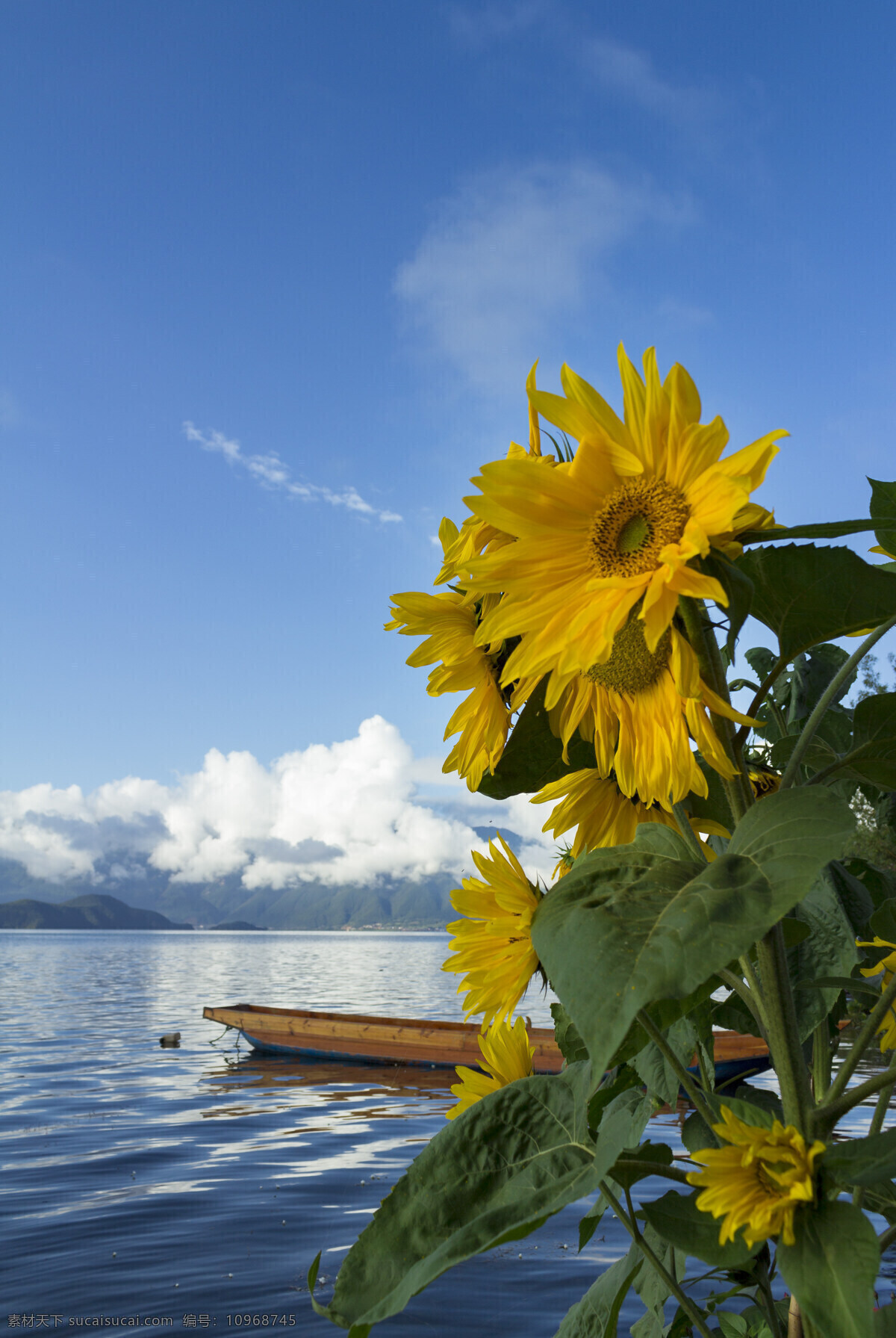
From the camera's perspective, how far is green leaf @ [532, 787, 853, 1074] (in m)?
0.51

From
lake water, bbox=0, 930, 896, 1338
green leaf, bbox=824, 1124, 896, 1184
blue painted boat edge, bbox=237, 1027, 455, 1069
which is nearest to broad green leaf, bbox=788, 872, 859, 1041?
green leaf, bbox=824, 1124, 896, 1184

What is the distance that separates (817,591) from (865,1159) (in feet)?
1.37

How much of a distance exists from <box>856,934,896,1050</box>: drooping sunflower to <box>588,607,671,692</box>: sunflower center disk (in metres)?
0.47

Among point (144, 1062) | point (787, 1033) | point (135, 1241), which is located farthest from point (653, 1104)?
point (144, 1062)

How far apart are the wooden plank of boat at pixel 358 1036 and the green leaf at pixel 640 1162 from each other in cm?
1445

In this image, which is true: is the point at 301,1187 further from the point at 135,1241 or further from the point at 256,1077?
the point at 256,1077

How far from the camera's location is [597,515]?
704 mm

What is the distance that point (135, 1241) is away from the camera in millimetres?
8258

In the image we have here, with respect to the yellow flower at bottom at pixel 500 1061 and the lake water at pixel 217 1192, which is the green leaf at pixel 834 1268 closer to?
the yellow flower at bottom at pixel 500 1061

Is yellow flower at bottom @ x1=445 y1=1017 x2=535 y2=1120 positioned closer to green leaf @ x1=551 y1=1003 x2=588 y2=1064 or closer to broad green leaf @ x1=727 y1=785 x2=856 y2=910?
green leaf @ x1=551 y1=1003 x2=588 y2=1064

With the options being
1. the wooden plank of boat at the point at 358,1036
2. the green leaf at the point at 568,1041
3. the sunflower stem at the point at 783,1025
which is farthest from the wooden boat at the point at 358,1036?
the sunflower stem at the point at 783,1025

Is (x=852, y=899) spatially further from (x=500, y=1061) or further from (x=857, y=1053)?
(x=500, y=1061)

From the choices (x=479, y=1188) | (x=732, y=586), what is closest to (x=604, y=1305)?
(x=479, y=1188)

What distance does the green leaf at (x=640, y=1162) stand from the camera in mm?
778
